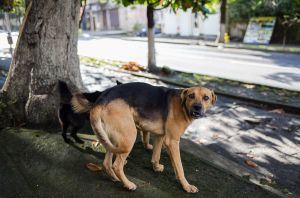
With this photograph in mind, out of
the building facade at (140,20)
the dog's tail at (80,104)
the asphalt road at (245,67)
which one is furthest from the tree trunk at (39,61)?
the building facade at (140,20)

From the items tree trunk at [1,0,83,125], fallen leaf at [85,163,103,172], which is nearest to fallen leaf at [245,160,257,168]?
fallen leaf at [85,163,103,172]

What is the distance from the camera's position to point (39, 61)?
214 inches

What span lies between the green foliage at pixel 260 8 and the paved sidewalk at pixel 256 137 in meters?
19.0

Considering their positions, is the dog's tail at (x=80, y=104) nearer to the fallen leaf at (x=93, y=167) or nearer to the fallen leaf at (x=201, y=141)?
the fallen leaf at (x=93, y=167)

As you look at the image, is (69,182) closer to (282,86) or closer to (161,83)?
(161,83)

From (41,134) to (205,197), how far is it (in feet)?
9.34

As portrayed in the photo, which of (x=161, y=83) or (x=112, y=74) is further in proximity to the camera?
(x=112, y=74)

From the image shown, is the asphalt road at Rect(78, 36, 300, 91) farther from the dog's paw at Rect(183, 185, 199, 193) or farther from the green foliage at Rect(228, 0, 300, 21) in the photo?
the dog's paw at Rect(183, 185, 199, 193)

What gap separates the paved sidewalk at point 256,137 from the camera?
5.13m

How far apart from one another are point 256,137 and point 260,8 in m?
23.0

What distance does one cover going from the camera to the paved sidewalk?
5129mm

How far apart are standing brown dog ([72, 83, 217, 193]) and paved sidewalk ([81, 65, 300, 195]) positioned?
204 cm

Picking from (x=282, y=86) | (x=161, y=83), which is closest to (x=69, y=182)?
(x=161, y=83)

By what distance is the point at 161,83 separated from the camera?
11.2 meters
